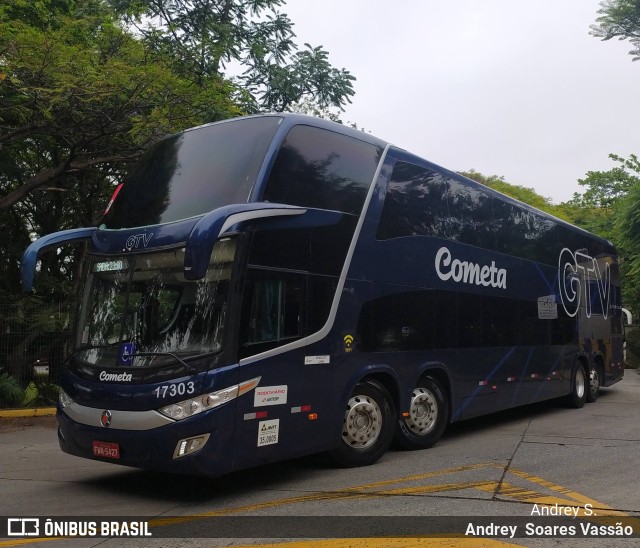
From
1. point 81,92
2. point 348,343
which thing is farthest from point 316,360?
point 81,92

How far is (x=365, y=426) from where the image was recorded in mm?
8367

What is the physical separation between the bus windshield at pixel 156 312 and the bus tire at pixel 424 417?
359cm

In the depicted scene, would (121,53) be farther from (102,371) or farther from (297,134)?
(102,371)

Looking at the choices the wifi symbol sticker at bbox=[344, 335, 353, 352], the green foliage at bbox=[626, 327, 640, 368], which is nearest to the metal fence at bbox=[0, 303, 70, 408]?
the wifi symbol sticker at bbox=[344, 335, 353, 352]

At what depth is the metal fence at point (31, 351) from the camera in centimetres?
1405

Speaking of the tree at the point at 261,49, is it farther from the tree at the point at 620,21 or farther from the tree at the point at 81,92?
the tree at the point at 620,21

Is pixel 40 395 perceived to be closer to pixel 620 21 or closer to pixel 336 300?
pixel 336 300

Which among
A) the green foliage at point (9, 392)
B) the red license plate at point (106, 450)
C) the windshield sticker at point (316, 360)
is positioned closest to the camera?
the red license plate at point (106, 450)

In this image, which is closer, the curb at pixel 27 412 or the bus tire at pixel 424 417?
the bus tire at pixel 424 417

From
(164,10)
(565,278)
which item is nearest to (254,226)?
(565,278)

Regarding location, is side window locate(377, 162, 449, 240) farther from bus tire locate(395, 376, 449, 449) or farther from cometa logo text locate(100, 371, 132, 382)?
cometa logo text locate(100, 371, 132, 382)

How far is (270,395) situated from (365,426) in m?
1.91

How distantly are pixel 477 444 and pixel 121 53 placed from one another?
10013 millimetres

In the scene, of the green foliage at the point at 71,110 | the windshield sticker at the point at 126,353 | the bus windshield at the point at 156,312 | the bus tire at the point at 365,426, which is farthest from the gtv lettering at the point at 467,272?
the green foliage at the point at 71,110
